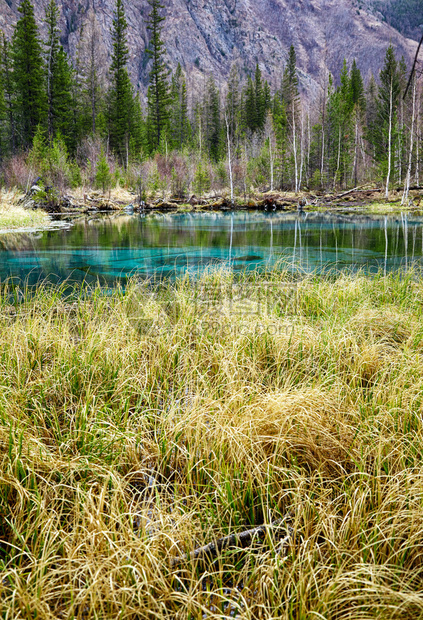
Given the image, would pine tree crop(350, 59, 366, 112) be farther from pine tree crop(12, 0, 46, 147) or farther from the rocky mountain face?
the rocky mountain face

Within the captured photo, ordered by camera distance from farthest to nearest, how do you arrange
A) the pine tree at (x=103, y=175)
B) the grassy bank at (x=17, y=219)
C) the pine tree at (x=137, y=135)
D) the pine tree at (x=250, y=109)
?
the pine tree at (x=250, y=109)
the pine tree at (x=137, y=135)
the pine tree at (x=103, y=175)
the grassy bank at (x=17, y=219)

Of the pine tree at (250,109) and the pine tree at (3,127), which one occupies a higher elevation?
the pine tree at (250,109)

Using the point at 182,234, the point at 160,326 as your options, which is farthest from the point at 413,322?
the point at 182,234

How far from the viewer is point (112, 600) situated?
4.09 feet

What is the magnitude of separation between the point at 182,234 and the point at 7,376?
1281 centimetres

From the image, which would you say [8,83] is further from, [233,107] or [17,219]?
[17,219]

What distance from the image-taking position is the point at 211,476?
6.07ft

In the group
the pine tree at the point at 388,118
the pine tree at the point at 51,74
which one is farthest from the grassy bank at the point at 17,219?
the pine tree at the point at 51,74

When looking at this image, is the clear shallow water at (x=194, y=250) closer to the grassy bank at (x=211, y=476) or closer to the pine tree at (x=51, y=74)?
the grassy bank at (x=211, y=476)

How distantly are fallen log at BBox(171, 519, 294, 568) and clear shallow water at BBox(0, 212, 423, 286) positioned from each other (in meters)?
4.89

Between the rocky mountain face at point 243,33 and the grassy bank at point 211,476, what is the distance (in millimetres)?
83260

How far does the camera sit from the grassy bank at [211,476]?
131 centimetres

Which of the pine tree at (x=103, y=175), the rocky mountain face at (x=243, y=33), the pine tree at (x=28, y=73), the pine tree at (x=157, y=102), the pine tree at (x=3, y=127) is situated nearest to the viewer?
the pine tree at (x=103, y=175)

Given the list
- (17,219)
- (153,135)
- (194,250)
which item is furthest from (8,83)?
(194,250)
